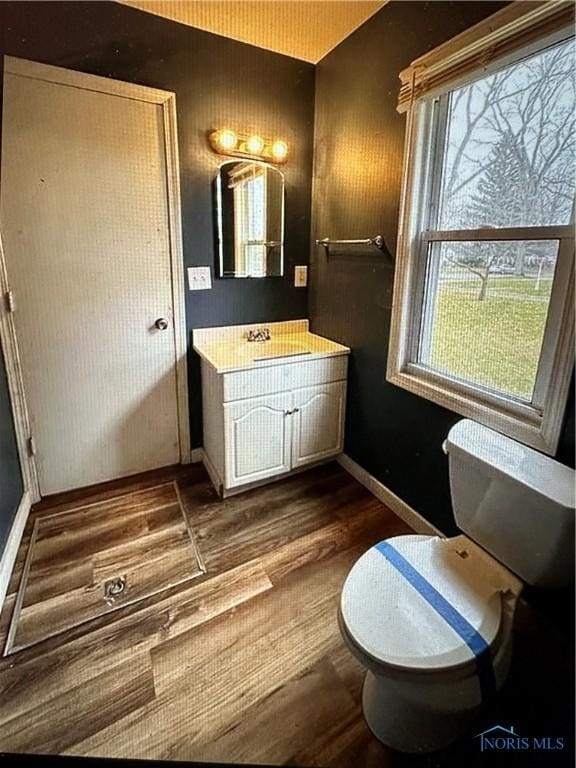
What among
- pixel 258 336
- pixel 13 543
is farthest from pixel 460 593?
pixel 13 543

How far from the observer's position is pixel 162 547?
1.79 m

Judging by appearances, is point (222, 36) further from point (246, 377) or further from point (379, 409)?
point (379, 409)

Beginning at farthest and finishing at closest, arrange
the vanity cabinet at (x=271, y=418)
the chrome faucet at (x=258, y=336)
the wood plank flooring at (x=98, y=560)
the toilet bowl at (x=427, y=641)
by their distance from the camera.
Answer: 1. the chrome faucet at (x=258, y=336)
2. the vanity cabinet at (x=271, y=418)
3. the wood plank flooring at (x=98, y=560)
4. the toilet bowl at (x=427, y=641)

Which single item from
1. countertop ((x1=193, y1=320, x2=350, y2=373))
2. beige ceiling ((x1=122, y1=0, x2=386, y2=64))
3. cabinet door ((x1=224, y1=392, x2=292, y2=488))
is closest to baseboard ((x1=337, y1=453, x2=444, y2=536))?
cabinet door ((x1=224, y1=392, x2=292, y2=488))

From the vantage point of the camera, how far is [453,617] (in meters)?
1.02

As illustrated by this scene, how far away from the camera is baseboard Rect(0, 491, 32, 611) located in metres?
1.52

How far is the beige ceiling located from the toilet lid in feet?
7.11

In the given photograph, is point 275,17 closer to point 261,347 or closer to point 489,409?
point 261,347

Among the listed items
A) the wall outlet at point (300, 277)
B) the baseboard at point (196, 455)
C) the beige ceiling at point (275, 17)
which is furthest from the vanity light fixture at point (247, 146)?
the baseboard at point (196, 455)

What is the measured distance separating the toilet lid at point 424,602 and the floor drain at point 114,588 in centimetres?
96

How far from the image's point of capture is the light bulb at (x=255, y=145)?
209cm

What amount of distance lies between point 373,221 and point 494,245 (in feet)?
2.15

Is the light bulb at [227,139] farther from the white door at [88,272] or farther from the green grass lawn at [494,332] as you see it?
the green grass lawn at [494,332]

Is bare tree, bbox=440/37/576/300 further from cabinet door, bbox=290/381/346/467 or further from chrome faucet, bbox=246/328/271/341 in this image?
chrome faucet, bbox=246/328/271/341
